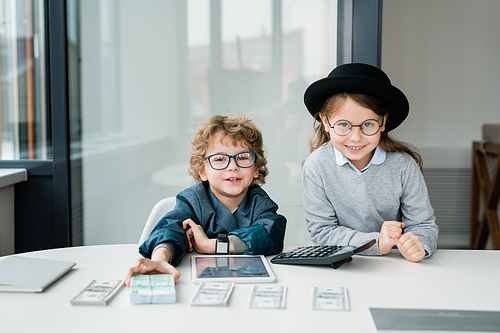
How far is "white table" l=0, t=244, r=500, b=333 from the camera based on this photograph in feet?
2.32

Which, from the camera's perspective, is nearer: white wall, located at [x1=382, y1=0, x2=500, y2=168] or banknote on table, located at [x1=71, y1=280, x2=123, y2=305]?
banknote on table, located at [x1=71, y1=280, x2=123, y2=305]

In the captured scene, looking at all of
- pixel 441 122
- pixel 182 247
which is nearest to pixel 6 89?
pixel 182 247

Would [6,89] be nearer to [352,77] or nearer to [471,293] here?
[352,77]

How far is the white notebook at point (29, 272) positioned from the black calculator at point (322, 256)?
1.59 ft

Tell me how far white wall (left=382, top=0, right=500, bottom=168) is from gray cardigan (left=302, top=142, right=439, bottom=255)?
6.72 feet

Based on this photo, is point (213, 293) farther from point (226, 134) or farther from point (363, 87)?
point (363, 87)

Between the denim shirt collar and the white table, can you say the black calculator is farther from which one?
the denim shirt collar

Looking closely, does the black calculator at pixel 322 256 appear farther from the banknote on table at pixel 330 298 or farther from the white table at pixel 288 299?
the banknote on table at pixel 330 298

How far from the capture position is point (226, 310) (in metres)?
0.76

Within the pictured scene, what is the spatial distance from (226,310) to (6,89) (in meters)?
1.84

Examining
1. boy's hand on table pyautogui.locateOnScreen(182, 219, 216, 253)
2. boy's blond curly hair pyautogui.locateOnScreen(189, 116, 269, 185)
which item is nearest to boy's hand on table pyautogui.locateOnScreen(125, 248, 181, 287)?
boy's hand on table pyautogui.locateOnScreen(182, 219, 216, 253)

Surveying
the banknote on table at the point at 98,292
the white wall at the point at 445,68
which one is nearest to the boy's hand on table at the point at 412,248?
the banknote on table at the point at 98,292

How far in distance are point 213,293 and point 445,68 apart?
3.14m

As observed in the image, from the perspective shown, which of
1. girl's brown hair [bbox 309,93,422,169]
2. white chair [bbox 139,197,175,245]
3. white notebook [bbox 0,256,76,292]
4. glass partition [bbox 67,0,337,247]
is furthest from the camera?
glass partition [bbox 67,0,337,247]
